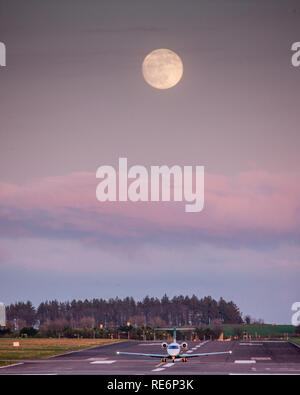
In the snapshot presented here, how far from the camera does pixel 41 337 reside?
593 ft

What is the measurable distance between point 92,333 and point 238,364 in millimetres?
104805
